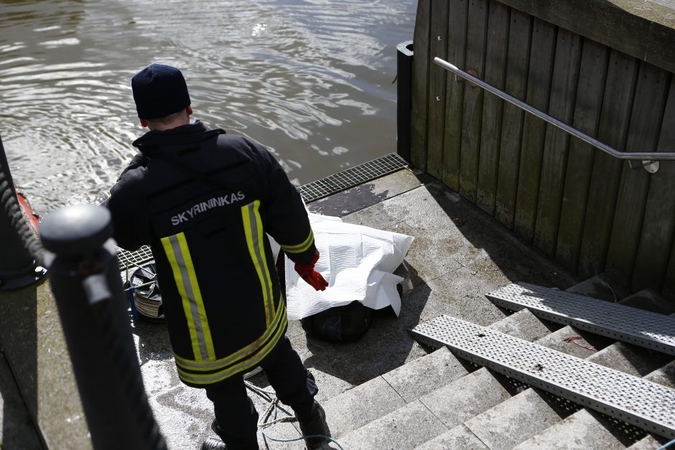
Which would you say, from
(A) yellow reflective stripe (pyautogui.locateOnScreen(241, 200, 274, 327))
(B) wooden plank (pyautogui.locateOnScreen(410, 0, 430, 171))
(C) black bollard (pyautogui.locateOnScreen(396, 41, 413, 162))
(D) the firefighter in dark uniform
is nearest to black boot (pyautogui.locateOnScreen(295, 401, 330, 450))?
(D) the firefighter in dark uniform

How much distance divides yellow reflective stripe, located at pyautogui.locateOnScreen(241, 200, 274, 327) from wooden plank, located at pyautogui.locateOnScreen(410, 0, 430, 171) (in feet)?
10.8

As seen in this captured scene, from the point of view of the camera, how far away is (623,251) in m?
5.13

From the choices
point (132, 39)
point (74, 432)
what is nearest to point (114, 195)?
point (74, 432)

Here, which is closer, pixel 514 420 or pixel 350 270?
pixel 514 420

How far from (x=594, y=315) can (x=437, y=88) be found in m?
2.34

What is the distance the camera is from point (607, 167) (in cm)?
501

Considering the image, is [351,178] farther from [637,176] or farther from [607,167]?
[637,176]

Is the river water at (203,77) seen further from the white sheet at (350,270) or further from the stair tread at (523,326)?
the stair tread at (523,326)

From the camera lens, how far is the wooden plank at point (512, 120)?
17.4 ft

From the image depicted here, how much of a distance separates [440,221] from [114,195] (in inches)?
138

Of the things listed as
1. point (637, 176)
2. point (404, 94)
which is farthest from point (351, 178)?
point (637, 176)

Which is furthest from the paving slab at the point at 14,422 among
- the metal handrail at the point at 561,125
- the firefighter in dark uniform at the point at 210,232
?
the metal handrail at the point at 561,125

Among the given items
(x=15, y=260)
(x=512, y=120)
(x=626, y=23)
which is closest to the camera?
(x=15, y=260)

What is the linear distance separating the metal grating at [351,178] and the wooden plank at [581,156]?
69.7 inches
